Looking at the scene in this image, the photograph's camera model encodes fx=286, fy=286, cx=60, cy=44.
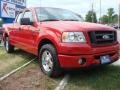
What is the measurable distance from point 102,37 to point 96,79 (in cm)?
96

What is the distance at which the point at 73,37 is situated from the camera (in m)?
6.20

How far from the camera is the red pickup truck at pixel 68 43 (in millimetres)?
6113

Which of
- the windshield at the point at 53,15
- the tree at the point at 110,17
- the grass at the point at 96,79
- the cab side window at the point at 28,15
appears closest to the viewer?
the grass at the point at 96,79

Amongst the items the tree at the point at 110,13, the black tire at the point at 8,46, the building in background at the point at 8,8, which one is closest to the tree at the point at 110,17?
the tree at the point at 110,13

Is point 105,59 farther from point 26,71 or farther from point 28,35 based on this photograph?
point 28,35

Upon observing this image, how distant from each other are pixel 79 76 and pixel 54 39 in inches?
43.8

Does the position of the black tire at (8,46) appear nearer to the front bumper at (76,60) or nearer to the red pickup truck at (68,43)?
the red pickup truck at (68,43)

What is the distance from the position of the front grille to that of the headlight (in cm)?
20

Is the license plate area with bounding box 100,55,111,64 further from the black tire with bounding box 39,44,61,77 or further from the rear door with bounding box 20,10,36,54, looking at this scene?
the rear door with bounding box 20,10,36,54

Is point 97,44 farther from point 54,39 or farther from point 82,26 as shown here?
point 54,39

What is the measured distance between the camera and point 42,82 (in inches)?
250

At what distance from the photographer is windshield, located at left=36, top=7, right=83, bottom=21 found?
7.59m

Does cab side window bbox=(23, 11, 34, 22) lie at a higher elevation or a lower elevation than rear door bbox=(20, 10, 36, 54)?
higher

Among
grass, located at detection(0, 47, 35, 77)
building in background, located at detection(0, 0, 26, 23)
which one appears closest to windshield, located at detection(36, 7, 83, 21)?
grass, located at detection(0, 47, 35, 77)
